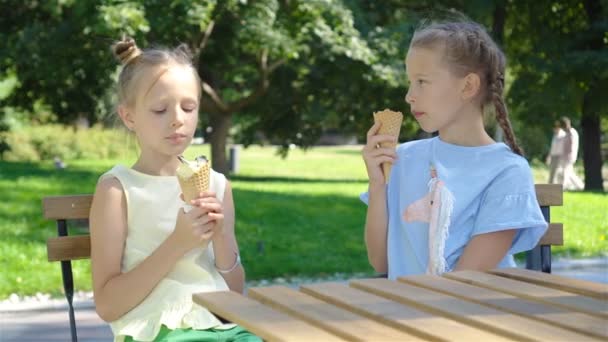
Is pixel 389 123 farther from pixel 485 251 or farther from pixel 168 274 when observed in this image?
pixel 168 274

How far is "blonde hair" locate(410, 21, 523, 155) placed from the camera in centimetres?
319

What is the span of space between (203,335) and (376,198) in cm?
81

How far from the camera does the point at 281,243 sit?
9375 mm

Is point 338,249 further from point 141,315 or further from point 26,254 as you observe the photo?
point 141,315

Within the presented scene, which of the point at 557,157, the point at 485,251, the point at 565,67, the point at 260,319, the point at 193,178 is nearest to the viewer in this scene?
the point at 260,319

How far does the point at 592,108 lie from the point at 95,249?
1980 cm

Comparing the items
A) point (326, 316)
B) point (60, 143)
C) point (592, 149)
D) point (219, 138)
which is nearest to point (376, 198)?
point (326, 316)

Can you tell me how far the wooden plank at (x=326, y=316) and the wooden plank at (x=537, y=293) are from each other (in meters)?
0.47

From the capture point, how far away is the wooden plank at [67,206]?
3.01m

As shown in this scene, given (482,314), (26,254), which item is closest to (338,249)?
(26,254)

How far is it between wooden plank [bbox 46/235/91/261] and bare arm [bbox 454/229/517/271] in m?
1.20

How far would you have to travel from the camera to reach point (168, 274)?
2762 millimetres

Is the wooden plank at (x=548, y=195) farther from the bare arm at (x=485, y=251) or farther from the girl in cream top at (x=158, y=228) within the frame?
the girl in cream top at (x=158, y=228)

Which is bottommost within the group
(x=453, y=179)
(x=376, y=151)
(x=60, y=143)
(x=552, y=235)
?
(x=60, y=143)
